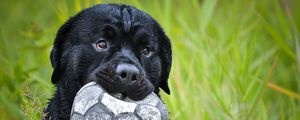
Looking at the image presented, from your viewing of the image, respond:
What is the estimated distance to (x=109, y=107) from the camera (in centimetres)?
548

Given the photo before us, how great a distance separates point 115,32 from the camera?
240 inches

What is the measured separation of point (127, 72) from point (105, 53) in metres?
0.48

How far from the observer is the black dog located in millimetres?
5770

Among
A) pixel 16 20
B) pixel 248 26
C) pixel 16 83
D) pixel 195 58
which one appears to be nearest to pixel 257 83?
pixel 195 58

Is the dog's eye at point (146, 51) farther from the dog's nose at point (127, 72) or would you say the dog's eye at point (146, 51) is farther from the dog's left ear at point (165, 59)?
the dog's nose at point (127, 72)

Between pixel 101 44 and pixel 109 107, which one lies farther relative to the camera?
pixel 101 44

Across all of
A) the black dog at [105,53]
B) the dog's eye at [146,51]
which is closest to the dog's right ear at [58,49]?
the black dog at [105,53]

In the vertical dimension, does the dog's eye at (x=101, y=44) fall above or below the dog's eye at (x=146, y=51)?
above

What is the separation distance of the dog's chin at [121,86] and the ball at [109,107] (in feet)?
0.11

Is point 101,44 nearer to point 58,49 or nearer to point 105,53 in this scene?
point 105,53

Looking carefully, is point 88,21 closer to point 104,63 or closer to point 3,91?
point 104,63

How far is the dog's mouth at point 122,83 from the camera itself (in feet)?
18.5

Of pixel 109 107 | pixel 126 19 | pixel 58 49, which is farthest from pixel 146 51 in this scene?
pixel 109 107

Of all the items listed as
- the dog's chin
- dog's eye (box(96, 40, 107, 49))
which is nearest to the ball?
the dog's chin
